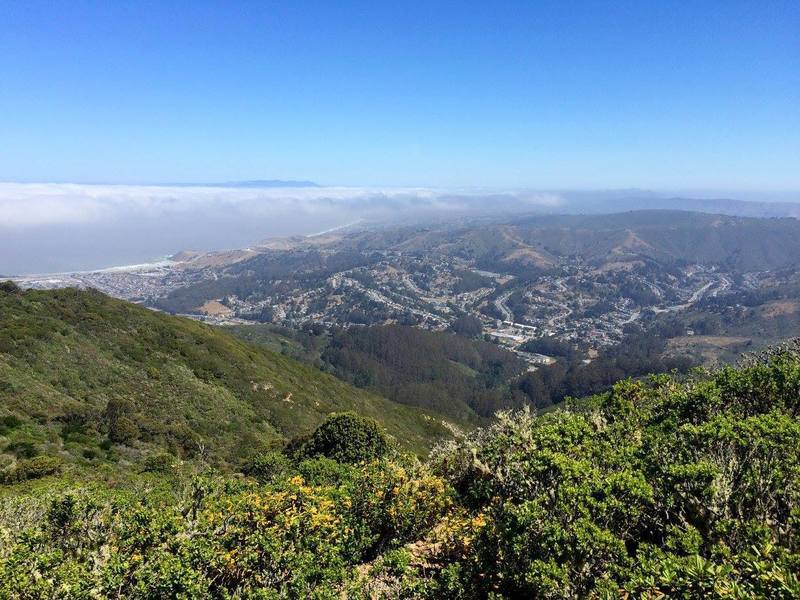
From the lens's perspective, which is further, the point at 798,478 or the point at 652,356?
the point at 652,356

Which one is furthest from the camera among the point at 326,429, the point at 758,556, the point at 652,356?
the point at 652,356

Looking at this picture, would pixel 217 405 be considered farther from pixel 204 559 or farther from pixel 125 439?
pixel 204 559

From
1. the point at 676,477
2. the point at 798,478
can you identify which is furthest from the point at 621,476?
the point at 798,478

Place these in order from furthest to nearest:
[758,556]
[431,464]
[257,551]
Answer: [431,464], [257,551], [758,556]

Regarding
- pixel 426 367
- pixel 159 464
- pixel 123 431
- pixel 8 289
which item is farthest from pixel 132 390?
pixel 426 367

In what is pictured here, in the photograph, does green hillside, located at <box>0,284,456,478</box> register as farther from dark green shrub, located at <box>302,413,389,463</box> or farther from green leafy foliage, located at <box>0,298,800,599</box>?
green leafy foliage, located at <box>0,298,800,599</box>

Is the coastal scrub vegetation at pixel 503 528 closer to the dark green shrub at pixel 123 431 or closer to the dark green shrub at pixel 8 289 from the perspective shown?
the dark green shrub at pixel 123 431

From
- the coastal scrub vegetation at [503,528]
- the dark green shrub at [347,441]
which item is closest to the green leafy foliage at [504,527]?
the coastal scrub vegetation at [503,528]
